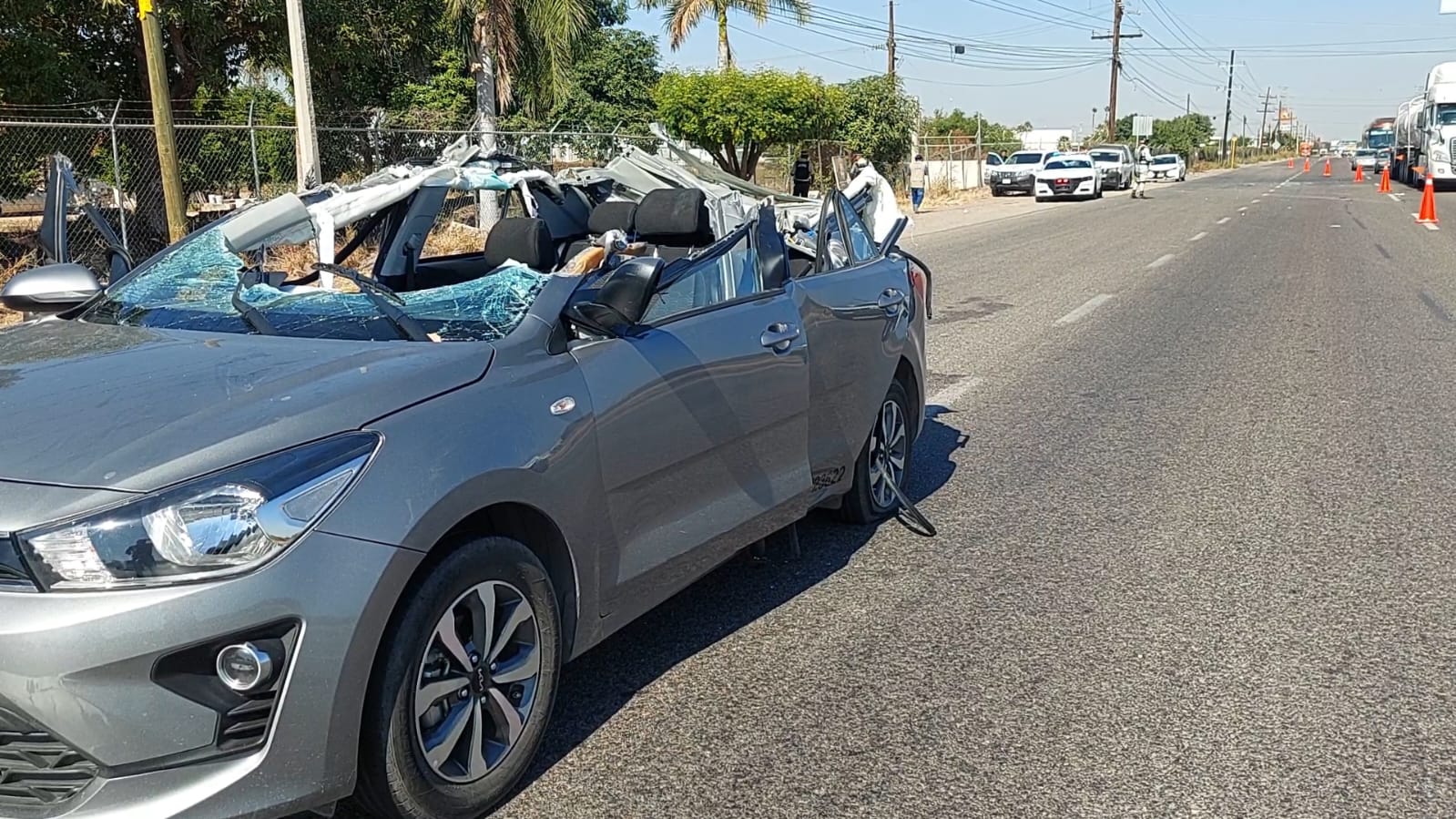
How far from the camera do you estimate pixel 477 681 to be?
3.19 metres

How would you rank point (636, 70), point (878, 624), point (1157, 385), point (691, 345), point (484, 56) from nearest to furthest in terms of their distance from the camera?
point (691, 345) → point (878, 624) → point (1157, 385) → point (484, 56) → point (636, 70)

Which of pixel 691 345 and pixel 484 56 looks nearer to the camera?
pixel 691 345

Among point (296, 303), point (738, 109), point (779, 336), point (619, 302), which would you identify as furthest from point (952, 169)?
point (619, 302)

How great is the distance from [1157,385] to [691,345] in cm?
604

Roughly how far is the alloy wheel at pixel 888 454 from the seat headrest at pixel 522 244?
61.1 inches

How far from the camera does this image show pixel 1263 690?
4035 millimetres

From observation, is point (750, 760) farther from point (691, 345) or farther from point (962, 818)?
point (691, 345)

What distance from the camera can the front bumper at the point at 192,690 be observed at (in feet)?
8.05

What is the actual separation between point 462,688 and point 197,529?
810 millimetres

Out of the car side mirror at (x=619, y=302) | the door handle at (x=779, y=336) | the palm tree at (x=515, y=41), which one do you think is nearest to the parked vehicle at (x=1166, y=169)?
the palm tree at (x=515, y=41)

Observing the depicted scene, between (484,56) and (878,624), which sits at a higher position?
(484,56)

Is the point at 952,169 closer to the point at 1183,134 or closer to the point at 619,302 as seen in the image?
the point at 619,302

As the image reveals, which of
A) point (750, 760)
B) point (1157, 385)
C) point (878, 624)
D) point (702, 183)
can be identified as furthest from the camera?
point (1157, 385)

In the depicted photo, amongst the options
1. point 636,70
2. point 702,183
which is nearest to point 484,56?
point 702,183
